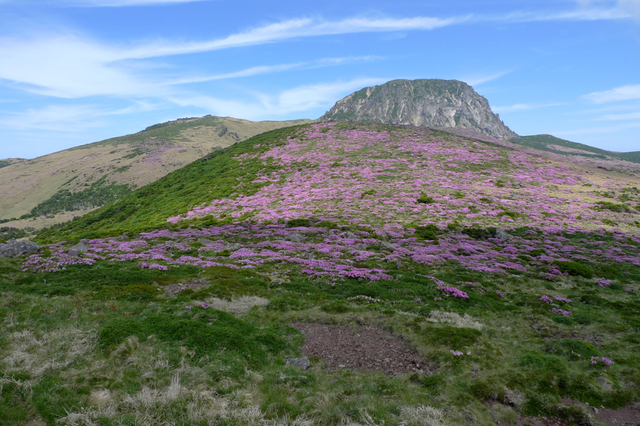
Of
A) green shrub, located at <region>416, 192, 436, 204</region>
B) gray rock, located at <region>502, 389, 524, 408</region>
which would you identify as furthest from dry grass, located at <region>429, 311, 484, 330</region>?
green shrub, located at <region>416, 192, 436, 204</region>

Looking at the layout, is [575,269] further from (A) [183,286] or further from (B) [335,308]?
(A) [183,286]

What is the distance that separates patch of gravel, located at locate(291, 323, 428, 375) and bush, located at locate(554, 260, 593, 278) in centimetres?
2101

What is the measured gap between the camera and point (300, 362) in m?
12.6

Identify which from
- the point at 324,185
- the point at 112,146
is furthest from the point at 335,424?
the point at 112,146

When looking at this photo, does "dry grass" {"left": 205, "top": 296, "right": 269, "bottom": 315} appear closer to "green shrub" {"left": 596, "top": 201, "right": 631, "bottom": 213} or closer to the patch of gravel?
the patch of gravel

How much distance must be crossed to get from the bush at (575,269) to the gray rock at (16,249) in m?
45.7

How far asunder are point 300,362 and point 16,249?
25.6m

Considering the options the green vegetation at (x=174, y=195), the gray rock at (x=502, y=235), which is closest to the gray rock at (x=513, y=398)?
the gray rock at (x=502, y=235)

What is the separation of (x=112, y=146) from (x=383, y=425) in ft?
746

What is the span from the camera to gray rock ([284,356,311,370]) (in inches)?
486

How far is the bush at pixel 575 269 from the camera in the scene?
25109mm

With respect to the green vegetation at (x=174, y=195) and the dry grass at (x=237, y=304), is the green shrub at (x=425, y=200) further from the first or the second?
the dry grass at (x=237, y=304)

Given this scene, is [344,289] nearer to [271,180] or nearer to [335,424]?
[335,424]

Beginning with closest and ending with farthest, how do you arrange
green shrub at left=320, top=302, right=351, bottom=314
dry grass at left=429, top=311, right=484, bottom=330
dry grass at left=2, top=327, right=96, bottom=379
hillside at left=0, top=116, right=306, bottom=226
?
dry grass at left=2, top=327, right=96, bottom=379 → dry grass at left=429, top=311, right=484, bottom=330 → green shrub at left=320, top=302, right=351, bottom=314 → hillside at left=0, top=116, right=306, bottom=226
